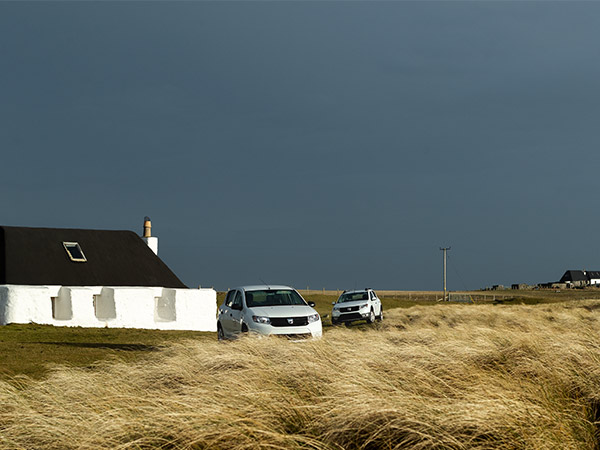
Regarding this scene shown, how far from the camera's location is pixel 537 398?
23.6ft

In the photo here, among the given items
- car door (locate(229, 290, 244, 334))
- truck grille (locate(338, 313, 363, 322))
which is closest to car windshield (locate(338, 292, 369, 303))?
truck grille (locate(338, 313, 363, 322))

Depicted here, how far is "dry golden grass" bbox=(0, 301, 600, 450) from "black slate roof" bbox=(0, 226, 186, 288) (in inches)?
1037

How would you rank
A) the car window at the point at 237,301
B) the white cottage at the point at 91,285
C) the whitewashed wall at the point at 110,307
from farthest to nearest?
the white cottage at the point at 91,285 < the whitewashed wall at the point at 110,307 < the car window at the point at 237,301

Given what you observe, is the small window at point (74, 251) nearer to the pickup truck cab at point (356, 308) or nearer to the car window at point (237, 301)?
the pickup truck cab at point (356, 308)

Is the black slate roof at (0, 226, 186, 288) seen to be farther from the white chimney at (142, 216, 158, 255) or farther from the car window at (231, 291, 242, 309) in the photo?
the car window at (231, 291, 242, 309)

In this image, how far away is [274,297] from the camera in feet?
62.5

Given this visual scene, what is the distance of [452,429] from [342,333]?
359 inches

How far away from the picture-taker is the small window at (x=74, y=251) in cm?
3709

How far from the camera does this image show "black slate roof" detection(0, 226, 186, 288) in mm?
35219

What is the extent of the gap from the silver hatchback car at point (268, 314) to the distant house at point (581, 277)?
157 metres

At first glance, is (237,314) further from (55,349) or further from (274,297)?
(55,349)

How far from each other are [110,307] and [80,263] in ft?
11.2

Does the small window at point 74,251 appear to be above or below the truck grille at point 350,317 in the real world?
above

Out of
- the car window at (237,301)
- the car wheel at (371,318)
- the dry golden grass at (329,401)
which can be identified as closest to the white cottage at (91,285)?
the car wheel at (371,318)
